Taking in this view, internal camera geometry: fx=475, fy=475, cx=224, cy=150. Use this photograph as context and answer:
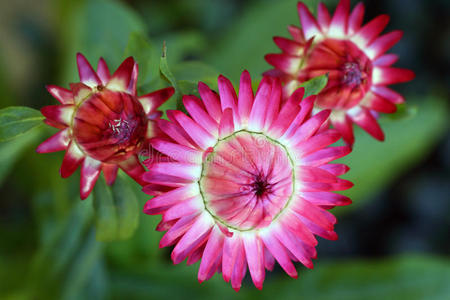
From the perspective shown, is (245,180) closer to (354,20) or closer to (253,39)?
(354,20)

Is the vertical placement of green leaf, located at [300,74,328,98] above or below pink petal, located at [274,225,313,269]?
above

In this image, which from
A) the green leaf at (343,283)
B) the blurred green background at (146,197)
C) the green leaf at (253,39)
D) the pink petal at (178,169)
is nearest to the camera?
the pink petal at (178,169)

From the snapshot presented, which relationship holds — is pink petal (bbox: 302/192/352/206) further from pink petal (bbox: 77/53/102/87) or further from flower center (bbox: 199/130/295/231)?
pink petal (bbox: 77/53/102/87)

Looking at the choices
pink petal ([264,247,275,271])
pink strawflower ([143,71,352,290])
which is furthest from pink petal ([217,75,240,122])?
pink petal ([264,247,275,271])

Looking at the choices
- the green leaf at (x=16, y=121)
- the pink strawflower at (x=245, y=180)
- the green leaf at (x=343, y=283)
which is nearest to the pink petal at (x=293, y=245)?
the pink strawflower at (x=245, y=180)

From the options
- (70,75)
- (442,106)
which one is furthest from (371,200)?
(70,75)

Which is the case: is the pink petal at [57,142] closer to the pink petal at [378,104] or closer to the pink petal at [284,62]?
the pink petal at [284,62]
